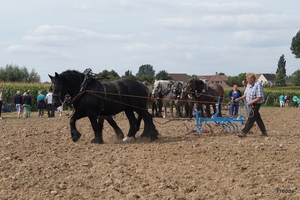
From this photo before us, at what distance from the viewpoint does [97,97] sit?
39.6 ft

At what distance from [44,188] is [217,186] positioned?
8.40 ft

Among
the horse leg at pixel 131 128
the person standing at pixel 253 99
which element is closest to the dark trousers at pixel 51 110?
the horse leg at pixel 131 128

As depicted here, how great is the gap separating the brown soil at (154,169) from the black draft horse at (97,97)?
0.52 m

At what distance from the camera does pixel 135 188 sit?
290 inches

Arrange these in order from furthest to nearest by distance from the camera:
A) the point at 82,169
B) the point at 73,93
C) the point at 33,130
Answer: the point at 33,130 < the point at 73,93 < the point at 82,169

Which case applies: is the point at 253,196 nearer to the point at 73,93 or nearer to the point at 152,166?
the point at 152,166

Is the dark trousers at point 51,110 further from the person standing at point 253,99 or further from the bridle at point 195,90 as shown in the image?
the person standing at point 253,99

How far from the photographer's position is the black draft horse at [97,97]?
Result: 39.3 ft

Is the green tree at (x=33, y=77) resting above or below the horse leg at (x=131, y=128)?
above

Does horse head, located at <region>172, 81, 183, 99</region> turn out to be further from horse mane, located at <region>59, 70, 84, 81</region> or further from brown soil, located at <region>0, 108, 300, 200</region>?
horse mane, located at <region>59, 70, 84, 81</region>

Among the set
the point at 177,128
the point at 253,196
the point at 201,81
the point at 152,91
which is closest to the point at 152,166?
the point at 253,196

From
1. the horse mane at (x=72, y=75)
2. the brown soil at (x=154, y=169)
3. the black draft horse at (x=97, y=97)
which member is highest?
the horse mane at (x=72, y=75)

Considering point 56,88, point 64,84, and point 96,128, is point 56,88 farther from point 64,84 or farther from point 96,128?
point 96,128

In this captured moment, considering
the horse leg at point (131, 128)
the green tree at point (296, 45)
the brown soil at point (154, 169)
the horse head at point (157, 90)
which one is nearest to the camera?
the brown soil at point (154, 169)
